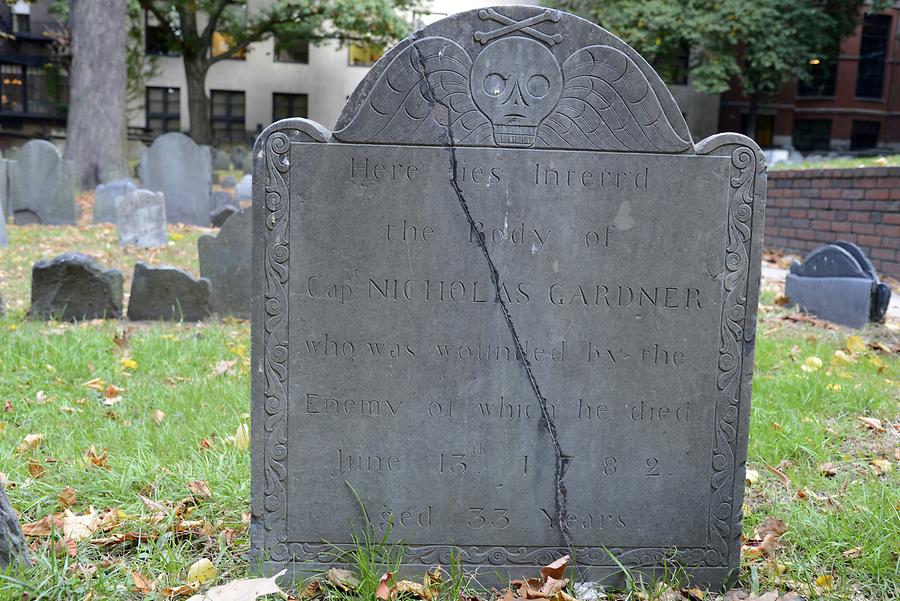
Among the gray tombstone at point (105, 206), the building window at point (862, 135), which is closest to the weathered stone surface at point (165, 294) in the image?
the gray tombstone at point (105, 206)

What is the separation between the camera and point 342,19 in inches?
981

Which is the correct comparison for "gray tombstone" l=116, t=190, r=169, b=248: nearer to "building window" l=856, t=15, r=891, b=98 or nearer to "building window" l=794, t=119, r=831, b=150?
"building window" l=794, t=119, r=831, b=150

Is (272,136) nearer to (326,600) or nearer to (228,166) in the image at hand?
(326,600)

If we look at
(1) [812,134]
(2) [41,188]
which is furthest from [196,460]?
(1) [812,134]

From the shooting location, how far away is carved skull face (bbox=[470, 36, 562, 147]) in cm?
299

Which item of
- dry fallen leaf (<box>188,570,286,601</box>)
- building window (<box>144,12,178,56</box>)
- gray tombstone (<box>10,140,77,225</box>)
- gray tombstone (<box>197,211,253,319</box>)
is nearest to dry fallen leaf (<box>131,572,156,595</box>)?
dry fallen leaf (<box>188,570,286,601</box>)

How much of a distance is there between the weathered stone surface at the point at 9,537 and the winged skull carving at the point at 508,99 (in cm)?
173

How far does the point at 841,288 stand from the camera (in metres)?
7.60

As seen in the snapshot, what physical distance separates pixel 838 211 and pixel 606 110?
969cm

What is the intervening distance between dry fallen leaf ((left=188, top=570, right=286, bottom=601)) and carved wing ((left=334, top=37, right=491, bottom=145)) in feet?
5.32

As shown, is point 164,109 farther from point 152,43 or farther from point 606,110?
point 606,110

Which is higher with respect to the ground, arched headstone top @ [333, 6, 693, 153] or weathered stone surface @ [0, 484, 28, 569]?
arched headstone top @ [333, 6, 693, 153]

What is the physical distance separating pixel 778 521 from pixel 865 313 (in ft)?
15.2

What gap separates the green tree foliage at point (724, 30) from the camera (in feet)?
→ 96.2
